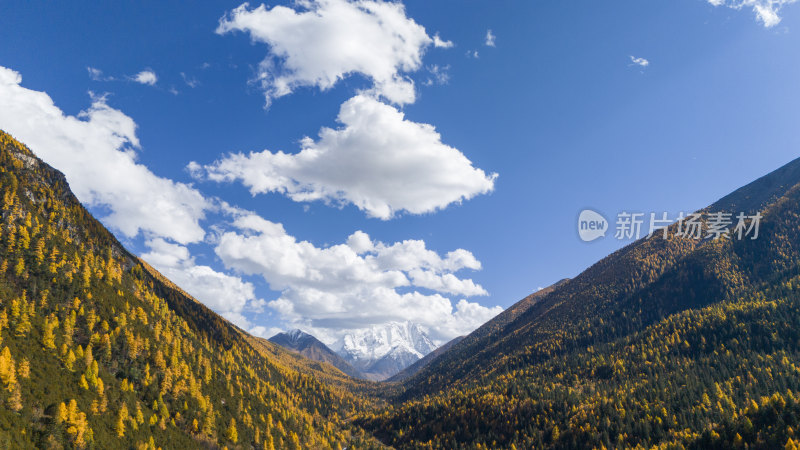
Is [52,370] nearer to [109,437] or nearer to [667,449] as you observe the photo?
[109,437]

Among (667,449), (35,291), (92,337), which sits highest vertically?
(35,291)

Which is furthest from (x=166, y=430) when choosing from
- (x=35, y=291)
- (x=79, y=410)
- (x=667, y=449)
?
(x=667, y=449)

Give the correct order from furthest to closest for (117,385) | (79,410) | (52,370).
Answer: (117,385)
(52,370)
(79,410)

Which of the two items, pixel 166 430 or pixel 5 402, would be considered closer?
pixel 5 402

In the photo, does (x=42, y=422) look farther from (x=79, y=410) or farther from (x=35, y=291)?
(x=35, y=291)

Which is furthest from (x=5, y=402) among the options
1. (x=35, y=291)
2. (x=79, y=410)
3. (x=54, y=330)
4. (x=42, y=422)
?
(x=35, y=291)

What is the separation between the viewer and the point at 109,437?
500 ft

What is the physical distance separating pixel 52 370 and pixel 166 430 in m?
55.5

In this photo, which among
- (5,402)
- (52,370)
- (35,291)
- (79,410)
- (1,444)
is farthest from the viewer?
(35,291)

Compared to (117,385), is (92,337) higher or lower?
higher

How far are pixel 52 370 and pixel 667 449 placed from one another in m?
282

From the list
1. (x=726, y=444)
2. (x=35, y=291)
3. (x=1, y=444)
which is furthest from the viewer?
(x=35, y=291)

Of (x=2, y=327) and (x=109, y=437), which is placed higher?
(x=2, y=327)

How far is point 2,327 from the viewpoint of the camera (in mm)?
160625
